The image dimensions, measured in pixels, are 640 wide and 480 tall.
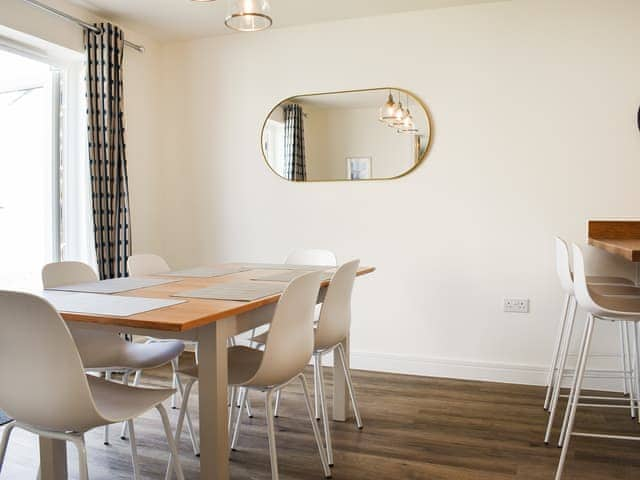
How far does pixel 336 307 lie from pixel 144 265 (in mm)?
1133

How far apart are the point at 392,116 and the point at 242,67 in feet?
4.12

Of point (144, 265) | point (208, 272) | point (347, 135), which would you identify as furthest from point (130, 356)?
point (347, 135)

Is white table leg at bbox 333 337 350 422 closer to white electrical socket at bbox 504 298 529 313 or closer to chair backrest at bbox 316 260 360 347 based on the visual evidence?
chair backrest at bbox 316 260 360 347

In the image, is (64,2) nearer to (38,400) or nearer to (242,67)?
(242,67)

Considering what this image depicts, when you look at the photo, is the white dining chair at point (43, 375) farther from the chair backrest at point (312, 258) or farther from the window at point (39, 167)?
the window at point (39, 167)

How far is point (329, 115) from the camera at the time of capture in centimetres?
397

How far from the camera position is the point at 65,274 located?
99.0 inches

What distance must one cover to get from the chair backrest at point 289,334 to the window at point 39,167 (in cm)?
227

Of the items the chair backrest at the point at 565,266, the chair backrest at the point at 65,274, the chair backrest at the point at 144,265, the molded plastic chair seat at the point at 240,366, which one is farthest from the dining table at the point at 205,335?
the chair backrest at the point at 565,266

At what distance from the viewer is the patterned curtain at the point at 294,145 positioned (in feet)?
13.3

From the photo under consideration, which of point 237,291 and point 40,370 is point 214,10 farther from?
point 40,370

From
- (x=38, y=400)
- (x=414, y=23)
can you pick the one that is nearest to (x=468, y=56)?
(x=414, y=23)

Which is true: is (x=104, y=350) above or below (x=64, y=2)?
below

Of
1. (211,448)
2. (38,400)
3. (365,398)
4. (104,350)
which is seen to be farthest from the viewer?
(365,398)
